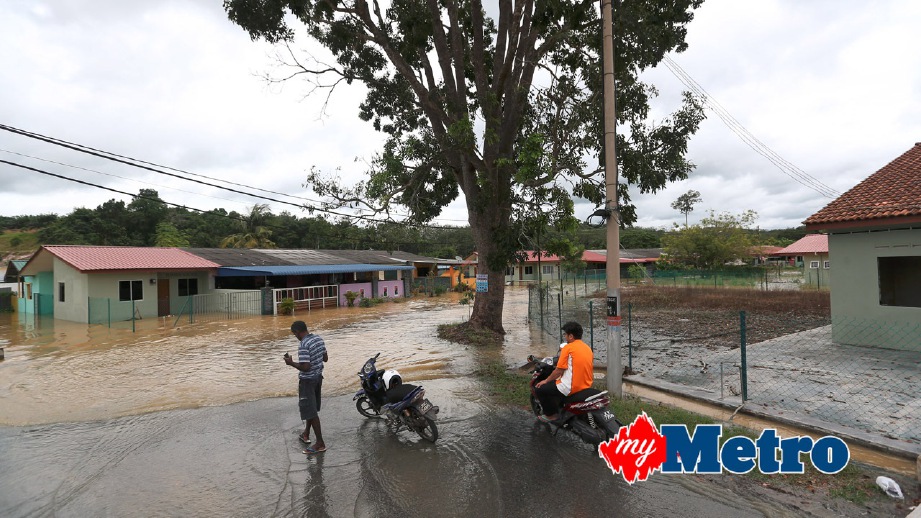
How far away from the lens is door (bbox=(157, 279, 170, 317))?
2288 centimetres

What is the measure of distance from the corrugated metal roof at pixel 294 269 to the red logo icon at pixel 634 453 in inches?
856

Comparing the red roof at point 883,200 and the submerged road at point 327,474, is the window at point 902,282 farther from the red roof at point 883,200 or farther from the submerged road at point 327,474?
the submerged road at point 327,474

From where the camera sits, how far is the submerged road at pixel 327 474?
4.27 m

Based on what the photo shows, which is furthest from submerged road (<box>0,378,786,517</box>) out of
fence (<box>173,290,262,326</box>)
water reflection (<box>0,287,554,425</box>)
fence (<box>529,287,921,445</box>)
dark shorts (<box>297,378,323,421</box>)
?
fence (<box>173,290,262,326</box>)

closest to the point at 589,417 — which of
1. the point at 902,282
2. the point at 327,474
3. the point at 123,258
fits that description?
the point at 327,474

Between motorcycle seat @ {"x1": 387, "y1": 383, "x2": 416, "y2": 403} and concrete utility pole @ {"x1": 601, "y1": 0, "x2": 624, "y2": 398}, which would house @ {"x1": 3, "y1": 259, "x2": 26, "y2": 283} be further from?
concrete utility pole @ {"x1": 601, "y1": 0, "x2": 624, "y2": 398}

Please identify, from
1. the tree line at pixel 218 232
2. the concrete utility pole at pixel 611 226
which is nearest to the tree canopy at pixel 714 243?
the tree line at pixel 218 232

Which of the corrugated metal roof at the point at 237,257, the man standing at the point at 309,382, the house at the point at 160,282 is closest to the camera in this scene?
the man standing at the point at 309,382

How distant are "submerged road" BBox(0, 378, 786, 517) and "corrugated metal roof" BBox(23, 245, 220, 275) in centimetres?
1641

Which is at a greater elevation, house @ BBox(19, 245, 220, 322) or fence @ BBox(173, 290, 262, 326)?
house @ BBox(19, 245, 220, 322)

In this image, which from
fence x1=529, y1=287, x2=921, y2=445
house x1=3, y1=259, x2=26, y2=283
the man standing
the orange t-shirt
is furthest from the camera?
house x1=3, y1=259, x2=26, y2=283

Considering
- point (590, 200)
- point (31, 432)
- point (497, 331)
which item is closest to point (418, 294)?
point (497, 331)

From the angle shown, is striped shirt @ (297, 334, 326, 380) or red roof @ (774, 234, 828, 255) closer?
striped shirt @ (297, 334, 326, 380)

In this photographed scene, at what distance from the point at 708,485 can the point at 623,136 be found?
10728 millimetres
